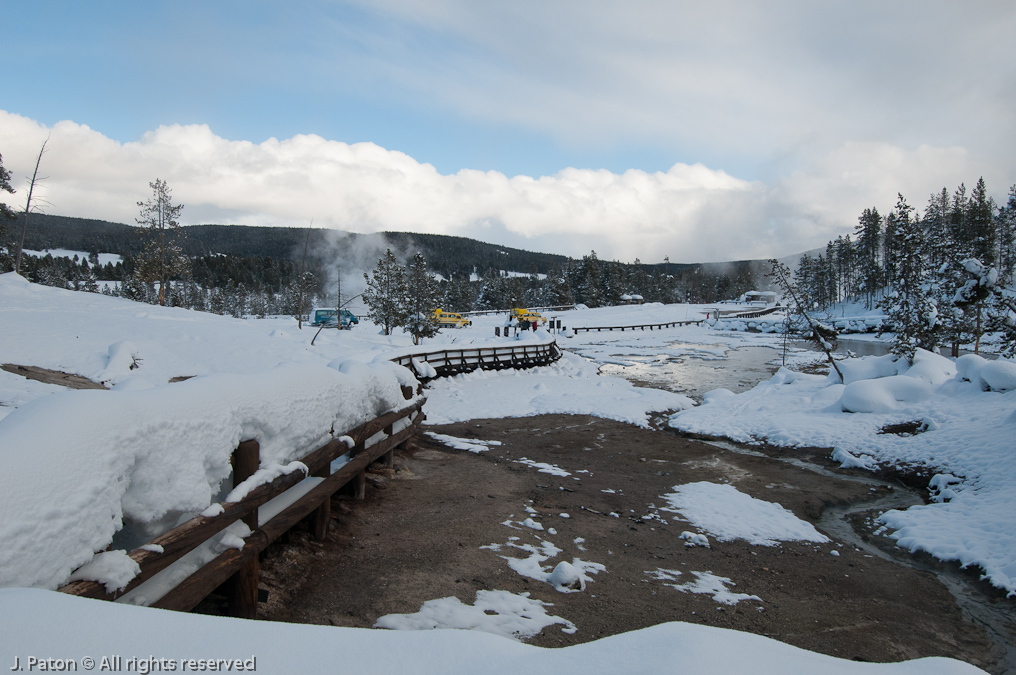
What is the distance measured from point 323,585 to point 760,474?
10.1 metres

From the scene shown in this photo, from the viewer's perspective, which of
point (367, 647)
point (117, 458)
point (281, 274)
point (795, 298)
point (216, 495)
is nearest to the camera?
point (367, 647)

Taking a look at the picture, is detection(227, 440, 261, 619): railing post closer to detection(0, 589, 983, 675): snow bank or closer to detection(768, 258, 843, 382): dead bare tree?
detection(0, 589, 983, 675): snow bank

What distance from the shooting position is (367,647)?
88.6 inches

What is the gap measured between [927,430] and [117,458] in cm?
1775

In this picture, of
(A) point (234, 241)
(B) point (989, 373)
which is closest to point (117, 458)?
(B) point (989, 373)

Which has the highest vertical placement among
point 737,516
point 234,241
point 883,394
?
point 234,241

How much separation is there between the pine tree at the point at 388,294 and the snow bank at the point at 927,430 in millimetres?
25664

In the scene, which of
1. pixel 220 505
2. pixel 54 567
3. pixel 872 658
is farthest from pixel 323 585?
pixel 872 658

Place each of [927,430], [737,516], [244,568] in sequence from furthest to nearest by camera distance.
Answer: [927,430], [737,516], [244,568]

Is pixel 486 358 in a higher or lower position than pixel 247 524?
lower

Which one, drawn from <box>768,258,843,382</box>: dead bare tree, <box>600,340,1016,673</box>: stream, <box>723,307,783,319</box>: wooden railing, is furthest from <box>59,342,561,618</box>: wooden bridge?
<box>723,307,783,319</box>: wooden railing

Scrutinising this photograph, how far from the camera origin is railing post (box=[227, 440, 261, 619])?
14.4ft

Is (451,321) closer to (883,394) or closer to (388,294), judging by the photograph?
(388,294)

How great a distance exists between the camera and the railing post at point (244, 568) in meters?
4.40
